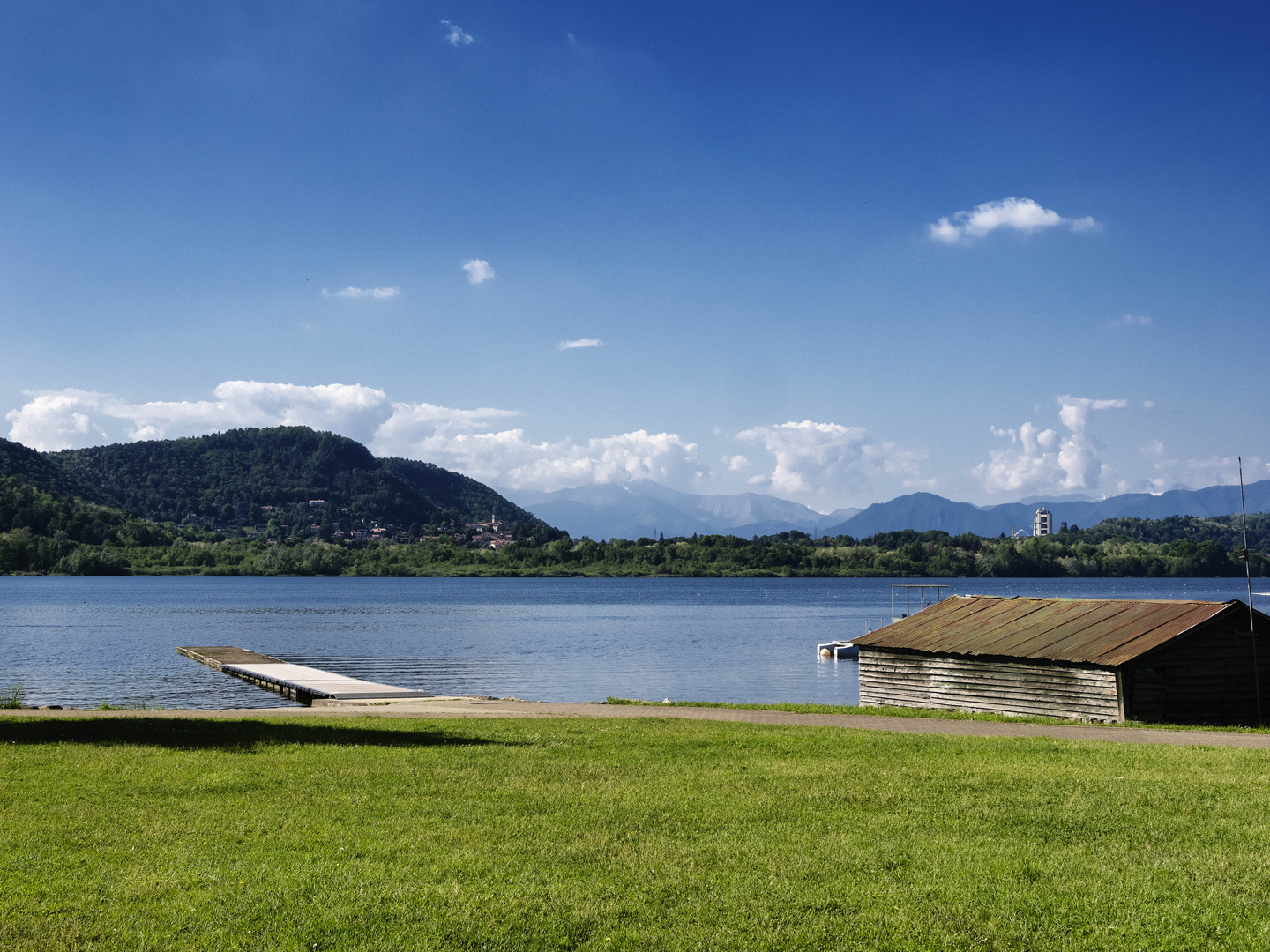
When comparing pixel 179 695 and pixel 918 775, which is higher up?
pixel 918 775

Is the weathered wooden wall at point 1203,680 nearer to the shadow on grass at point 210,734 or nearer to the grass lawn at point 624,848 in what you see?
the grass lawn at point 624,848

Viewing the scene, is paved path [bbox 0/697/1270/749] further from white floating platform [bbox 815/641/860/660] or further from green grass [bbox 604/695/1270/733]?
white floating platform [bbox 815/641/860/660]

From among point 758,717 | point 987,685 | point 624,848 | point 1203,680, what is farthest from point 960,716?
point 624,848

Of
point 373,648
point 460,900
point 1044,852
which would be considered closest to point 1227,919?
point 1044,852

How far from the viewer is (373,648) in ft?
204

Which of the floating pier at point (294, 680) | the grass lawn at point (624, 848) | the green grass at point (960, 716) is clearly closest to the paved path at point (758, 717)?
the green grass at point (960, 716)

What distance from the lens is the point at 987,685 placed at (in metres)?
25.6

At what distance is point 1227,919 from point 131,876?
8.33 m

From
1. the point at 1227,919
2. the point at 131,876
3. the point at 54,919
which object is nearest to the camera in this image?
the point at 54,919

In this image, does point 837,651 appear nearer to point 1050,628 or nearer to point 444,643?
point 444,643

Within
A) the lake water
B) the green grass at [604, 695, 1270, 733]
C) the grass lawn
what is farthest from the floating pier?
the grass lawn

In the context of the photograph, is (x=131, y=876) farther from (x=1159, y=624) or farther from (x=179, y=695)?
(x=179, y=695)

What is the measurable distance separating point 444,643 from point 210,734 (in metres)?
50.5

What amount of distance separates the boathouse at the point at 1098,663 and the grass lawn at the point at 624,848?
795 cm
